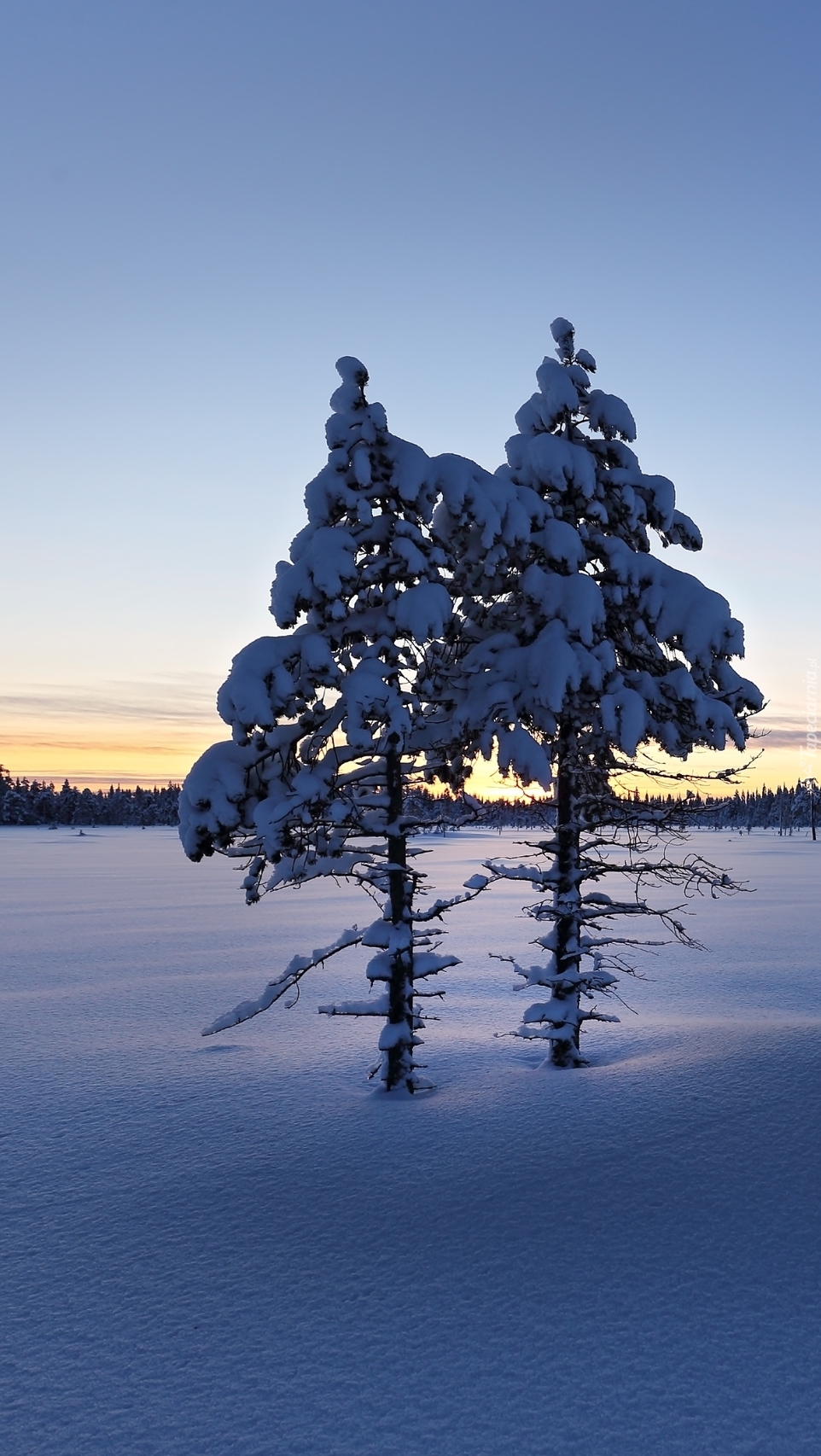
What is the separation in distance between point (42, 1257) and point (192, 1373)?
1.90 metres

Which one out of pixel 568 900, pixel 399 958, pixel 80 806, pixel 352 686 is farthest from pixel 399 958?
pixel 80 806

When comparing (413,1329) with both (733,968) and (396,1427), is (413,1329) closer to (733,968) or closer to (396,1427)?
(396,1427)

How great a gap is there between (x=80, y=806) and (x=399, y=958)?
548 feet

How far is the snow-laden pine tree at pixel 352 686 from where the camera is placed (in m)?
8.61

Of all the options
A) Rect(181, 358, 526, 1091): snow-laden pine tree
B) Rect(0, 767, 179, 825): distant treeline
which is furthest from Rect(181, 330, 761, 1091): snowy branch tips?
Rect(0, 767, 179, 825): distant treeline

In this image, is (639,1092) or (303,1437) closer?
(303,1437)

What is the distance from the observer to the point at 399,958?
9.62m

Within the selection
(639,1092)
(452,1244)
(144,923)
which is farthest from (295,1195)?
(144,923)

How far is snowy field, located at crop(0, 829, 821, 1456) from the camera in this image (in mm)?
4445

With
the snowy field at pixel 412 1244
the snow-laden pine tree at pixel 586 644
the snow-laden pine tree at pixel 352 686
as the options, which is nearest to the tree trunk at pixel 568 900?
Result: the snow-laden pine tree at pixel 586 644

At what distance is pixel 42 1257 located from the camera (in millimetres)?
6102

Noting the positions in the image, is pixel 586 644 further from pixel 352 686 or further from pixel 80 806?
pixel 80 806

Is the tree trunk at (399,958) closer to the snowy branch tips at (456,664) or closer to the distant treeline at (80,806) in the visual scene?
the snowy branch tips at (456,664)

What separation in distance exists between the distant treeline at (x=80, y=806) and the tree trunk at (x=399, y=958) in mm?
136472
